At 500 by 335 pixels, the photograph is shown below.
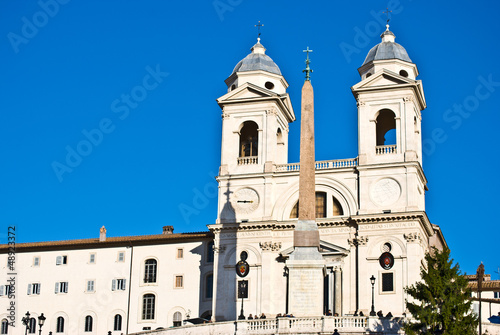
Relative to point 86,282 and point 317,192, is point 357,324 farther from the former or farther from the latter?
point 86,282

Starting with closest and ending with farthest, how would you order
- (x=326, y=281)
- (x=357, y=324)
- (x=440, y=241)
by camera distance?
1. (x=357, y=324)
2. (x=326, y=281)
3. (x=440, y=241)

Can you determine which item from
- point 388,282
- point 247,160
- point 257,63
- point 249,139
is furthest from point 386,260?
point 257,63

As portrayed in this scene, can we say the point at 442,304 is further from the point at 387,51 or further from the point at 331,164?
the point at 387,51

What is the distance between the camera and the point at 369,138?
232ft

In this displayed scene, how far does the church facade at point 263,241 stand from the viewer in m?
68.1

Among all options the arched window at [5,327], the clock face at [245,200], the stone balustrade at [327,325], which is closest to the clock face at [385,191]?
the clock face at [245,200]

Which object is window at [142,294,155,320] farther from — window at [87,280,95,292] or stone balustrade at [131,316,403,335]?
stone balustrade at [131,316,403,335]

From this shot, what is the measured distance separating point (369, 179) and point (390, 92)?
263 inches

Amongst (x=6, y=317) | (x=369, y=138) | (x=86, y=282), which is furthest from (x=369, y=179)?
(x=6, y=317)

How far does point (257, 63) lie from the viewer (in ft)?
249

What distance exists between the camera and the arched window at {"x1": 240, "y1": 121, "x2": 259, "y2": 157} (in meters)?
76.4

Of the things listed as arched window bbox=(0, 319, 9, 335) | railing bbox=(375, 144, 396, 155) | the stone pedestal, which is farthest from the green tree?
arched window bbox=(0, 319, 9, 335)

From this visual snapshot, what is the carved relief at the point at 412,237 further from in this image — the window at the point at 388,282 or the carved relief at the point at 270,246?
the carved relief at the point at 270,246

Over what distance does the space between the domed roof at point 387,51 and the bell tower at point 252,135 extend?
7.42 meters
